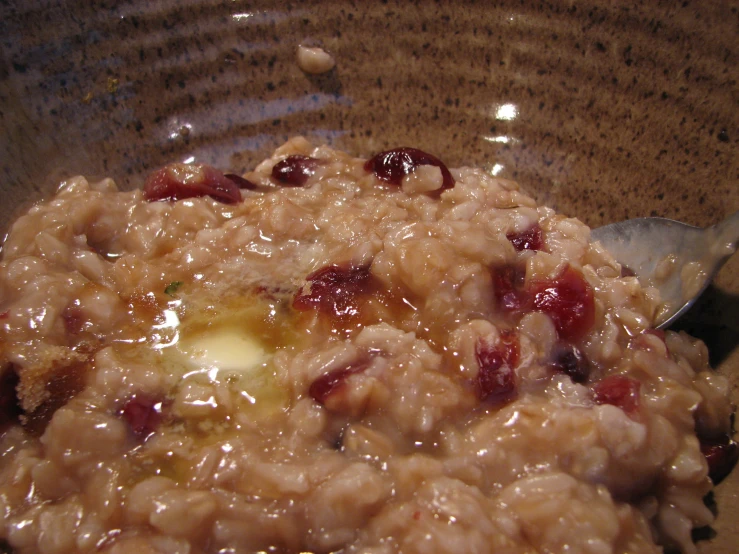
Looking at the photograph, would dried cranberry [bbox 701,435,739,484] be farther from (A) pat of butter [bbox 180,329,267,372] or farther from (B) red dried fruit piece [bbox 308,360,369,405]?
(A) pat of butter [bbox 180,329,267,372]

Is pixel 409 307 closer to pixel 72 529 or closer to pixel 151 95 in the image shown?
pixel 72 529

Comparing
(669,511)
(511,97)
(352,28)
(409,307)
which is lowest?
(669,511)

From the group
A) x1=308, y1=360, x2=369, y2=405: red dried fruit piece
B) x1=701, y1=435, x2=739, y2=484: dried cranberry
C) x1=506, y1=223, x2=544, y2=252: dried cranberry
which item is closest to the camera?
x1=308, y1=360, x2=369, y2=405: red dried fruit piece

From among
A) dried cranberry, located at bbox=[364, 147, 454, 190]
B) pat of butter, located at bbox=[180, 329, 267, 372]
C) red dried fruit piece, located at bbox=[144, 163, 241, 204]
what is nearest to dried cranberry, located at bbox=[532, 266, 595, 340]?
dried cranberry, located at bbox=[364, 147, 454, 190]

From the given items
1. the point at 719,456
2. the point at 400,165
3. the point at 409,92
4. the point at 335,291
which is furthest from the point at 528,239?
the point at 409,92

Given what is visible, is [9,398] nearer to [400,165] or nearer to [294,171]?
[294,171]

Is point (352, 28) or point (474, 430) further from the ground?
point (352, 28)

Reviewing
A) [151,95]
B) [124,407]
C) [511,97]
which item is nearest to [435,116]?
[511,97]
